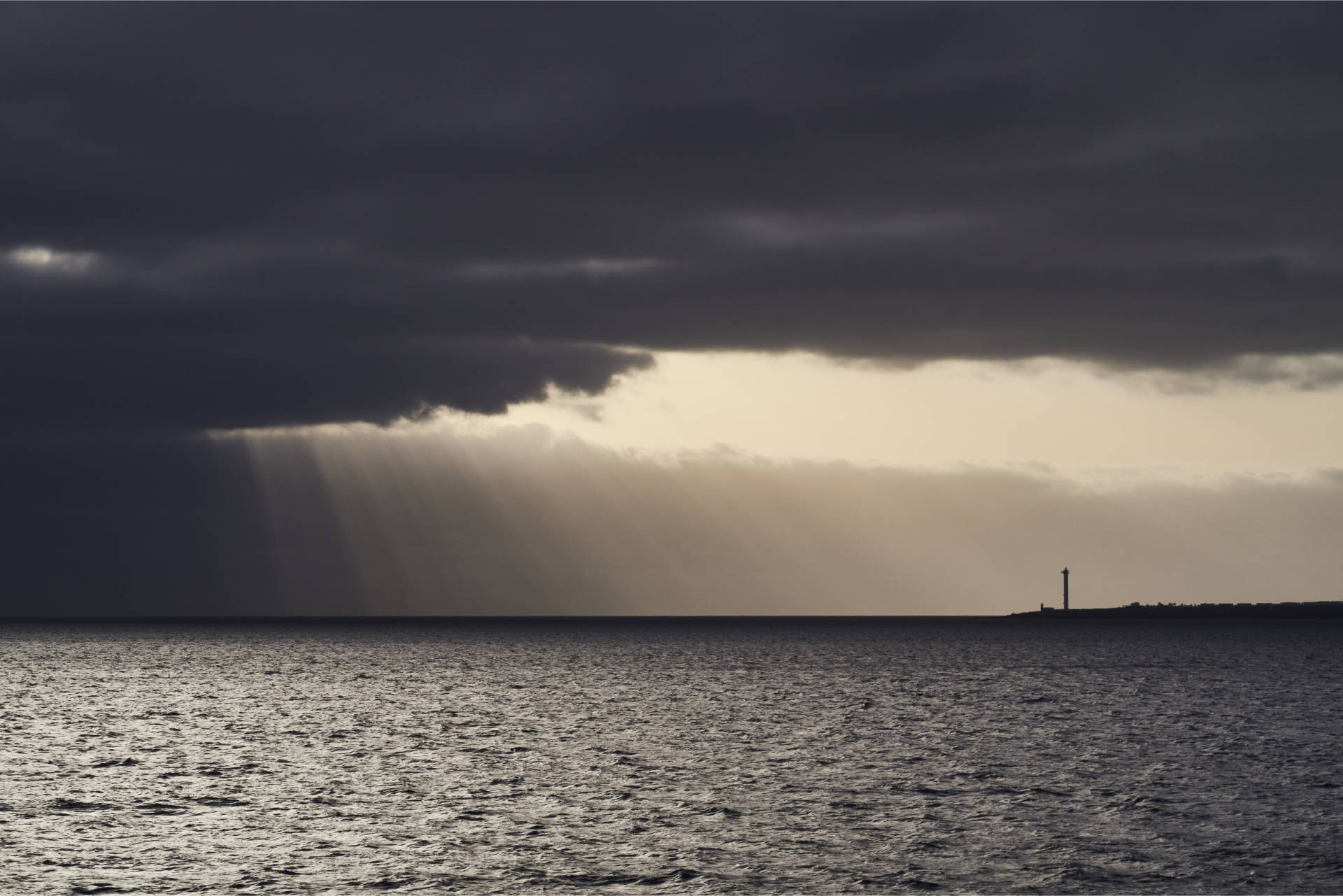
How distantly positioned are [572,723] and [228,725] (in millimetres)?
24089

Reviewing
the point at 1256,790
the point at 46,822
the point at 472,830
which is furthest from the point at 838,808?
the point at 46,822

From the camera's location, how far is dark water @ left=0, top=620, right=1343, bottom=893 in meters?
39.3

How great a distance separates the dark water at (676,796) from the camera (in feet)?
129

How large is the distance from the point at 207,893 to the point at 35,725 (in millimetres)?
63198

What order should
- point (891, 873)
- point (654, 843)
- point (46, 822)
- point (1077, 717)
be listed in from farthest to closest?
point (1077, 717), point (46, 822), point (654, 843), point (891, 873)

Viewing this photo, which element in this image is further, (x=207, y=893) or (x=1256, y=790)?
(x=1256, y=790)

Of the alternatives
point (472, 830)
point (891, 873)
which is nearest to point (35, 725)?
point (472, 830)

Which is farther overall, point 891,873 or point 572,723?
point 572,723

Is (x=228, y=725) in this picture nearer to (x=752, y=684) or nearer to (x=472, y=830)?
(x=472, y=830)

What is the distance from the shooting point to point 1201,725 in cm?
8825

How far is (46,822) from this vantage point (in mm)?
48031

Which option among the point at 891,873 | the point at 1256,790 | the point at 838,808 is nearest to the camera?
the point at 891,873

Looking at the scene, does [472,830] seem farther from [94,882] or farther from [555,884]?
[94,882]

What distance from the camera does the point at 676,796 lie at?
180ft
